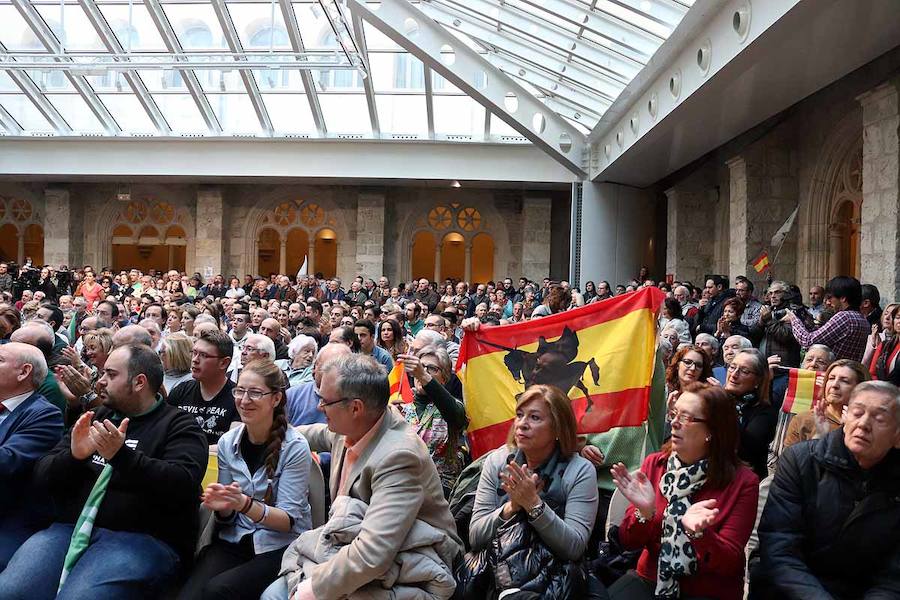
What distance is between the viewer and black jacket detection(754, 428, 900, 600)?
3.15m

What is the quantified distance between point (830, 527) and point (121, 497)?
2871 millimetres

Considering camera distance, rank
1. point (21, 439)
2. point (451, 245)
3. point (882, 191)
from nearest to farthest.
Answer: point (21, 439) < point (882, 191) < point (451, 245)

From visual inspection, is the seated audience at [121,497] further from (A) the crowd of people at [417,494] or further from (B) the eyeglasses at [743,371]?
(B) the eyeglasses at [743,371]

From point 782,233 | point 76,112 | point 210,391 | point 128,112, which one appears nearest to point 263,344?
point 210,391

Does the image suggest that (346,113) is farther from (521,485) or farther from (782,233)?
(521,485)

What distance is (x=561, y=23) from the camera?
466 inches

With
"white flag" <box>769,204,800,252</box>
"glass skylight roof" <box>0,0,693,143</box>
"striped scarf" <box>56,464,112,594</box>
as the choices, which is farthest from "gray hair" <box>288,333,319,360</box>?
"white flag" <box>769,204,800,252</box>

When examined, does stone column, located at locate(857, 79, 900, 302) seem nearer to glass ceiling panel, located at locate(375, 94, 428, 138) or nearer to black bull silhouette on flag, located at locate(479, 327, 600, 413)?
black bull silhouette on flag, located at locate(479, 327, 600, 413)

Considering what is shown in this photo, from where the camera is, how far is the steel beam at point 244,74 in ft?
53.5

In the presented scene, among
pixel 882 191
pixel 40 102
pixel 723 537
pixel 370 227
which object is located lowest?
pixel 723 537

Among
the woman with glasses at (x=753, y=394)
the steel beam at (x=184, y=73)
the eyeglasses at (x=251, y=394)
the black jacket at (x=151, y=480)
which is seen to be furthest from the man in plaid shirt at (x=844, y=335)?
the steel beam at (x=184, y=73)

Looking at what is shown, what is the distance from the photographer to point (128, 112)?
65.7 ft

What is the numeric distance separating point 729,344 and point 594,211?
11984 millimetres

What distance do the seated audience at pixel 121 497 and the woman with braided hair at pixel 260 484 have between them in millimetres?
166
